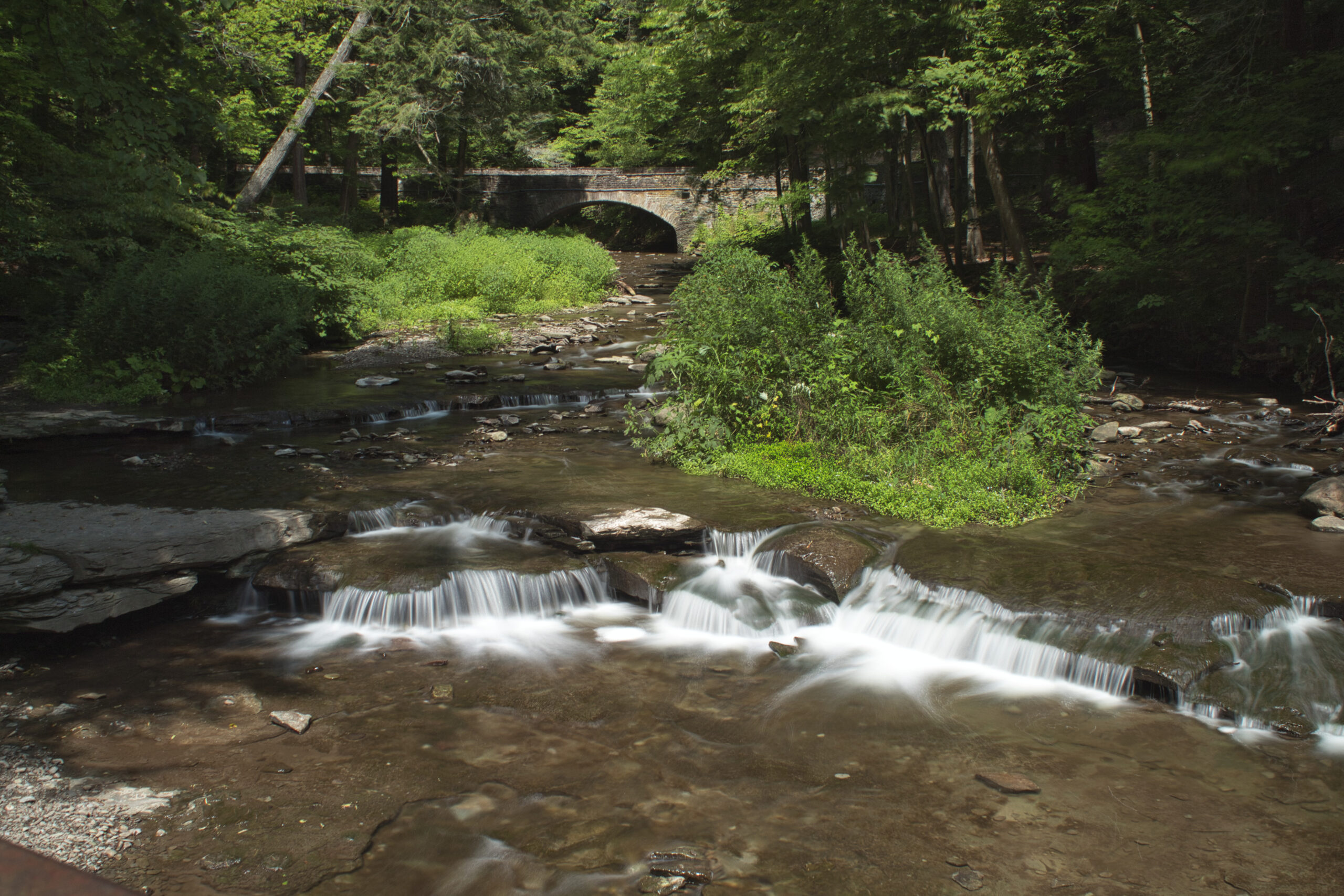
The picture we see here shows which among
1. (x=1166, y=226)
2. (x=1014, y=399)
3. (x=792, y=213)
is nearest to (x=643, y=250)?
(x=792, y=213)

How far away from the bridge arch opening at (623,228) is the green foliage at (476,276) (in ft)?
52.9

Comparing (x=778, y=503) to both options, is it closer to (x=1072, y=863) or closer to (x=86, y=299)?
(x=1072, y=863)

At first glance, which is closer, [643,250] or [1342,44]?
[1342,44]

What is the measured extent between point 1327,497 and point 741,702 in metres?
5.79

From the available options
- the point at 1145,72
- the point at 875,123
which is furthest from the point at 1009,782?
the point at 875,123

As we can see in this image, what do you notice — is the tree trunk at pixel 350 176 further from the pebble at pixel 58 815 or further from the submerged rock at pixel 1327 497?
the submerged rock at pixel 1327 497

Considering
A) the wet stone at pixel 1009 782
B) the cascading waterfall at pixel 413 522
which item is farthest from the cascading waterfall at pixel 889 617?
the cascading waterfall at pixel 413 522

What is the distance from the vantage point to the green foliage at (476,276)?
21.1 m

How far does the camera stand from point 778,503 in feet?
27.6

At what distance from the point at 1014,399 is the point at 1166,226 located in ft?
22.0

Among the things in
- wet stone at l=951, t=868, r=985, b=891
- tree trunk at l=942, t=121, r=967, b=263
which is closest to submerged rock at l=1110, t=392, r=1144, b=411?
tree trunk at l=942, t=121, r=967, b=263

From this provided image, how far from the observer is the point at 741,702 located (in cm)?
559

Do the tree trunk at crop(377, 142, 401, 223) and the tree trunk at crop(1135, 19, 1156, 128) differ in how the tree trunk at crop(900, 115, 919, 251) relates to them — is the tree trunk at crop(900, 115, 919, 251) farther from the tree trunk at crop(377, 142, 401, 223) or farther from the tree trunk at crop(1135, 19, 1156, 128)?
the tree trunk at crop(377, 142, 401, 223)

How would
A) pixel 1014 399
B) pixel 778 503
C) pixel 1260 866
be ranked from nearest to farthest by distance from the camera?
pixel 1260 866 → pixel 778 503 → pixel 1014 399
